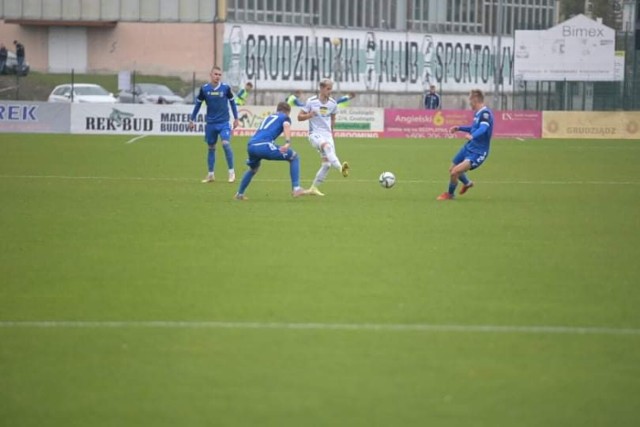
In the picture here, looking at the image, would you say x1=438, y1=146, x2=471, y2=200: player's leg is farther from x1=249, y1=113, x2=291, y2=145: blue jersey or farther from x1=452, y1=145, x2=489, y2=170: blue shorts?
x1=249, y1=113, x2=291, y2=145: blue jersey

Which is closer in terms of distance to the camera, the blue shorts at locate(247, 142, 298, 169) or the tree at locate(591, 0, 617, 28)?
the blue shorts at locate(247, 142, 298, 169)

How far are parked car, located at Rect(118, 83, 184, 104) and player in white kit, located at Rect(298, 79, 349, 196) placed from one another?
37322mm

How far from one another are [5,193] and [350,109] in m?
28.0

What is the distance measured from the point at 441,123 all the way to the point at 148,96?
53.3ft

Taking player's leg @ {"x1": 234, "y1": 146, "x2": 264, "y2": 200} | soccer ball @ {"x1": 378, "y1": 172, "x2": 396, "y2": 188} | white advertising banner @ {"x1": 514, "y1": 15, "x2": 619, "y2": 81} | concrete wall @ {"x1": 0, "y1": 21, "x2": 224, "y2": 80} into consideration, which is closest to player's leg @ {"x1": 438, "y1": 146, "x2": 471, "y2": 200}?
soccer ball @ {"x1": 378, "y1": 172, "x2": 396, "y2": 188}

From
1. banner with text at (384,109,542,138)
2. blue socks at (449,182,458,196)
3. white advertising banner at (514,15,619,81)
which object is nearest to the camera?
blue socks at (449,182,458,196)

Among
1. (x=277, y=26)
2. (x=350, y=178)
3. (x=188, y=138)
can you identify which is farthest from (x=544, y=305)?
(x=277, y=26)

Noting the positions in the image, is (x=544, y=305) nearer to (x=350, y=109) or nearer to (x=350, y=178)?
(x=350, y=178)

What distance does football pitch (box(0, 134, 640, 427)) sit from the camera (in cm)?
831

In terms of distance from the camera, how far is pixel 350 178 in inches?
1107

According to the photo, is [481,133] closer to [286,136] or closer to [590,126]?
[286,136]

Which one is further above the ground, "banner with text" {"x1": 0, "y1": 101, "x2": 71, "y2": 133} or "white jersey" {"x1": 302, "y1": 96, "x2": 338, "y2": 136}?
"white jersey" {"x1": 302, "y1": 96, "x2": 338, "y2": 136}

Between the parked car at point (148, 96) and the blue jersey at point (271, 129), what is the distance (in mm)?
38602

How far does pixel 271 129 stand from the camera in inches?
859
